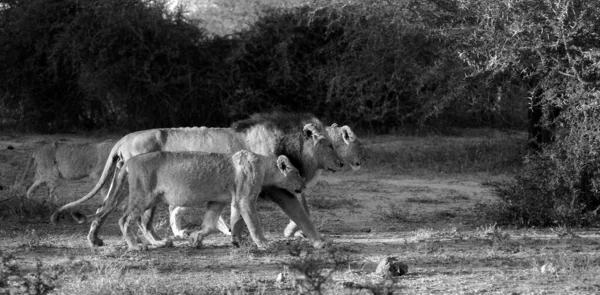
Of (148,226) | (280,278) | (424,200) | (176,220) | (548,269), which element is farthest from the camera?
(424,200)

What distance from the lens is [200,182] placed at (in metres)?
8.16

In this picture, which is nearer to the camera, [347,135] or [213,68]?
[347,135]

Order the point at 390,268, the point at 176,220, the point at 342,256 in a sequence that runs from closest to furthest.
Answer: the point at 390,268
the point at 342,256
the point at 176,220

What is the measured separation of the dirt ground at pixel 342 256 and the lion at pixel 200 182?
0.30 metres

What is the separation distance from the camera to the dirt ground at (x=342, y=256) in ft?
21.4

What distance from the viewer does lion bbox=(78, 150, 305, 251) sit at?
26.5ft

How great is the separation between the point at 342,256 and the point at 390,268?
2.77ft

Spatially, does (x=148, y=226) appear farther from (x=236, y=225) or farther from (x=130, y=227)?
(x=236, y=225)

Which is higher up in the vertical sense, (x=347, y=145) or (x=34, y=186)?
(x=347, y=145)

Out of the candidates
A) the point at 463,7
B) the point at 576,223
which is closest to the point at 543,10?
the point at 463,7

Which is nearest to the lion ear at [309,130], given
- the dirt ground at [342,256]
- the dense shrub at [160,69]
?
the dirt ground at [342,256]

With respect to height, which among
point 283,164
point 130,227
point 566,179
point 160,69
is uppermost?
point 160,69

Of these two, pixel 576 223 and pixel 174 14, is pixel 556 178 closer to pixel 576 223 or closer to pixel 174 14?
pixel 576 223

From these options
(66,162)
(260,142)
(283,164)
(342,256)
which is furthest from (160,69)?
(342,256)
